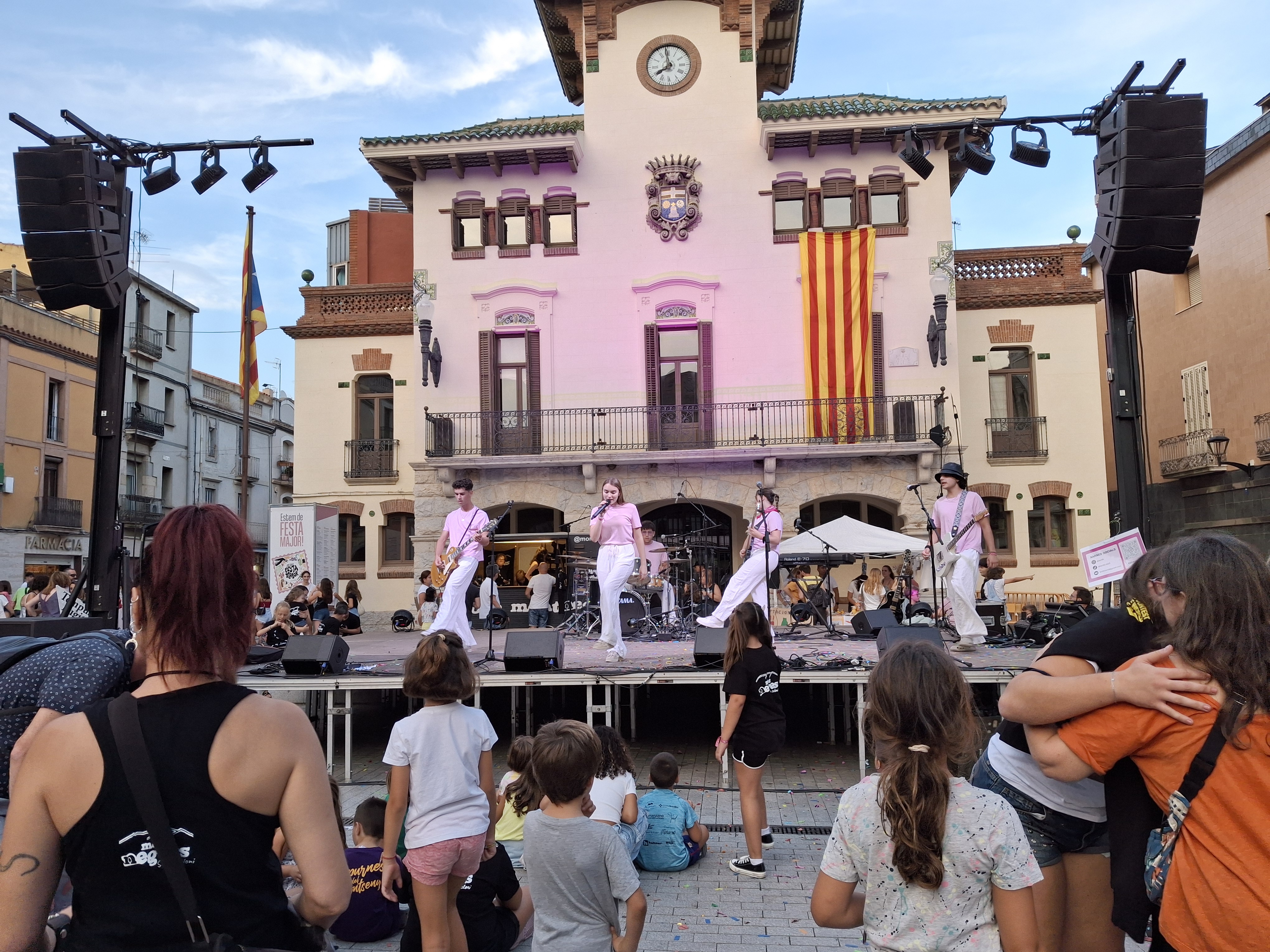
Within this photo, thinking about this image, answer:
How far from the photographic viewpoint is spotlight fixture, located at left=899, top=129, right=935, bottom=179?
9.70 metres

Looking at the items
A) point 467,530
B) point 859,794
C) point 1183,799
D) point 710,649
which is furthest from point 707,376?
point 1183,799

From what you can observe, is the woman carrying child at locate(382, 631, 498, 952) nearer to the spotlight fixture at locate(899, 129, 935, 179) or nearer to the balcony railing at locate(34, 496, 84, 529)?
the spotlight fixture at locate(899, 129, 935, 179)

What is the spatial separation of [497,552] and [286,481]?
26.3 metres

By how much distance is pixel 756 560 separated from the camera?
34.7 feet

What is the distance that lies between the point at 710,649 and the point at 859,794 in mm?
6314

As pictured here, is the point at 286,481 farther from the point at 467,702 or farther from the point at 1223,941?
the point at 1223,941

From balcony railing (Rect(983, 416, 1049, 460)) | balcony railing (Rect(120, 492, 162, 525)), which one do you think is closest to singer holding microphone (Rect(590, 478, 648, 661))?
balcony railing (Rect(983, 416, 1049, 460))

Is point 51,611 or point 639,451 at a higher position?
point 639,451

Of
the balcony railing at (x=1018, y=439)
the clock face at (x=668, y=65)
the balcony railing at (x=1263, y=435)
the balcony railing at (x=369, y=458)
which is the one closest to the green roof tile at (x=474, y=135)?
the clock face at (x=668, y=65)

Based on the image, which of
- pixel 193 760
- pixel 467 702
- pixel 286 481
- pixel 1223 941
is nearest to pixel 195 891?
pixel 193 760

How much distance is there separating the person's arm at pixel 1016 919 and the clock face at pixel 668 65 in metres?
20.6

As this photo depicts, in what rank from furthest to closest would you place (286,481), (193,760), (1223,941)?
(286,481) → (1223,941) → (193,760)

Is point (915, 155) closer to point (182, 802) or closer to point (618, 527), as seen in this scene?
point (618, 527)

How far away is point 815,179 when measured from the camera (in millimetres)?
20094
